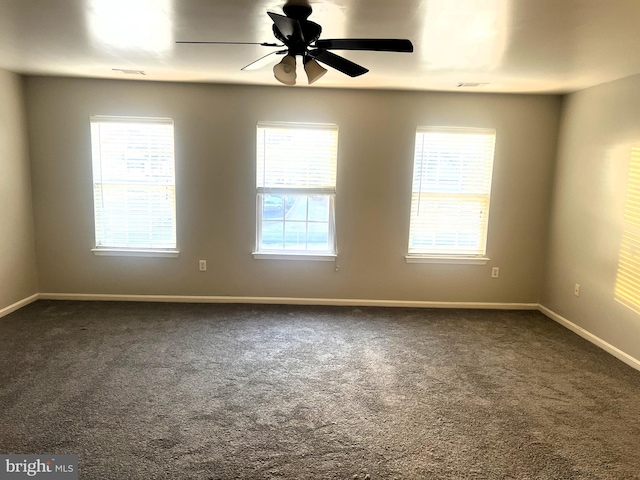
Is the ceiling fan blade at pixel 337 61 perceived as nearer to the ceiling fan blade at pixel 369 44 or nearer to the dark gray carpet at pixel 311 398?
the ceiling fan blade at pixel 369 44

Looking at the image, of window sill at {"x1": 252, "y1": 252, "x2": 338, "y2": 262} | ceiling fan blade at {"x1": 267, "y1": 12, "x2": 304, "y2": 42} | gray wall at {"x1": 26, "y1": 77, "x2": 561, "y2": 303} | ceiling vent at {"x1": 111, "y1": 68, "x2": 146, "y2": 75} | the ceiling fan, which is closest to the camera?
ceiling fan blade at {"x1": 267, "y1": 12, "x2": 304, "y2": 42}

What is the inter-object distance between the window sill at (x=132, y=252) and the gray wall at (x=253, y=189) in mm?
67

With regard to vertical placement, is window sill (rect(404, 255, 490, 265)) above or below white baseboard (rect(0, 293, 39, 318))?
above

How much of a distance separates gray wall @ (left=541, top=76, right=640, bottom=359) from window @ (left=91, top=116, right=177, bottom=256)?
13.6 ft

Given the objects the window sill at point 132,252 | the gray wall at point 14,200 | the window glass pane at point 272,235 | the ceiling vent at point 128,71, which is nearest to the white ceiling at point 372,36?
the ceiling vent at point 128,71

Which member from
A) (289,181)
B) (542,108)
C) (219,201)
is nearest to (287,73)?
(289,181)

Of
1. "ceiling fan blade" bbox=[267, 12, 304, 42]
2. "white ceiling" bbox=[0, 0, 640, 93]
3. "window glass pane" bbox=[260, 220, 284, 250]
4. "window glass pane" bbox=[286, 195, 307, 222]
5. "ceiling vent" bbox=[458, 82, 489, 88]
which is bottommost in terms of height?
"window glass pane" bbox=[260, 220, 284, 250]

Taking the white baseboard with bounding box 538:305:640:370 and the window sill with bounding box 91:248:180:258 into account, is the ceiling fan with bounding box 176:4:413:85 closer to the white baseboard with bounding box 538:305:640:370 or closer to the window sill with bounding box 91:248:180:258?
the window sill with bounding box 91:248:180:258

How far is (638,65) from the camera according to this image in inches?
114

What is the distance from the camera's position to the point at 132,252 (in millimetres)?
4211

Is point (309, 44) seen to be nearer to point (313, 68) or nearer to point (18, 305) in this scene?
point (313, 68)

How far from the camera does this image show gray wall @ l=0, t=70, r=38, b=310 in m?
3.71

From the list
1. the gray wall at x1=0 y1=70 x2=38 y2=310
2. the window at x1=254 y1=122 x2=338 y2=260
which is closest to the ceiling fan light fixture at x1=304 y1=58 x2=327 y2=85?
the window at x1=254 y1=122 x2=338 y2=260

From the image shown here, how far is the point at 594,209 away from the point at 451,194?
1.31 m
